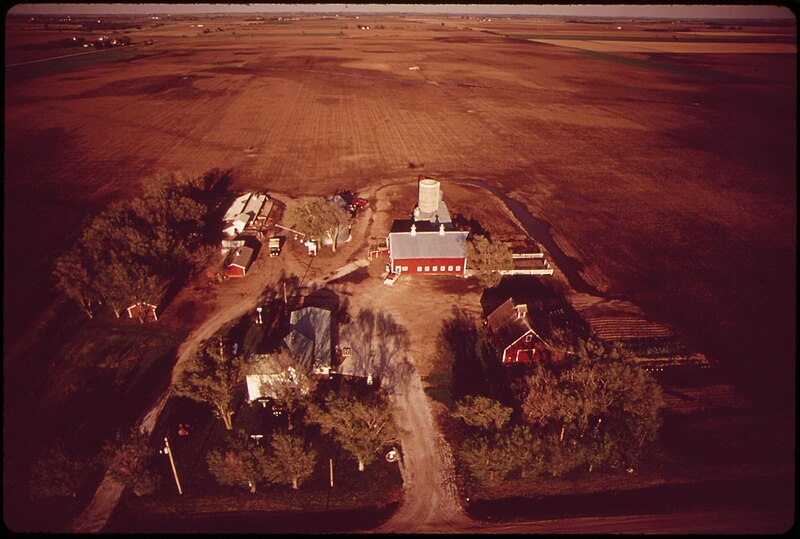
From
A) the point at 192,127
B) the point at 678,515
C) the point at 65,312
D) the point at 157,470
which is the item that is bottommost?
the point at 678,515

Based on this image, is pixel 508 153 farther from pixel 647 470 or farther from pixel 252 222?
pixel 647 470

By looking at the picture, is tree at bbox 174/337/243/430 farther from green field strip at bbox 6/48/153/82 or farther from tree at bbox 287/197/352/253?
green field strip at bbox 6/48/153/82

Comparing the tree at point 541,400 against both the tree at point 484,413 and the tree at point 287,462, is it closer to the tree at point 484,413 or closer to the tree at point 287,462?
the tree at point 484,413

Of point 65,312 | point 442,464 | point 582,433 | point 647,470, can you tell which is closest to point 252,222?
point 65,312

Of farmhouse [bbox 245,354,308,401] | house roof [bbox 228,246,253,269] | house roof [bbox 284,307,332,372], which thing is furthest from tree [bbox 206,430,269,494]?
house roof [bbox 228,246,253,269]

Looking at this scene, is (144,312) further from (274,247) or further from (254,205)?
(254,205)

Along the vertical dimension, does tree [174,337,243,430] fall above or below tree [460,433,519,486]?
above
